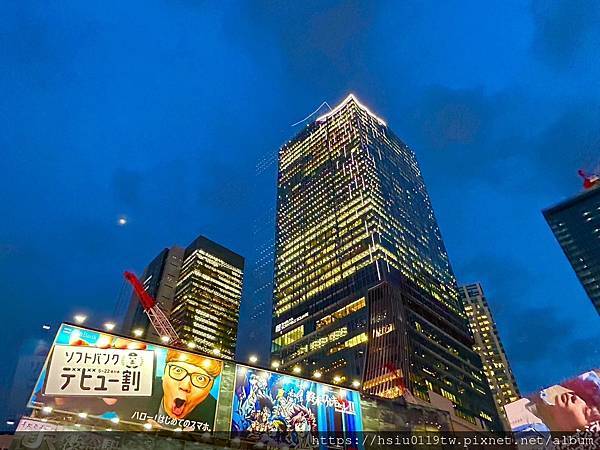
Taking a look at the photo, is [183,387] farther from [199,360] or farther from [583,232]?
[583,232]

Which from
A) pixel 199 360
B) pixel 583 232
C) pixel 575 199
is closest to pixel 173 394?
pixel 199 360

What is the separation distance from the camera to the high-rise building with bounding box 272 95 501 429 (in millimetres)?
101312

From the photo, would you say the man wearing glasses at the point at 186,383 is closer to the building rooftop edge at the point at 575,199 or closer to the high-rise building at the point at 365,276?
the high-rise building at the point at 365,276

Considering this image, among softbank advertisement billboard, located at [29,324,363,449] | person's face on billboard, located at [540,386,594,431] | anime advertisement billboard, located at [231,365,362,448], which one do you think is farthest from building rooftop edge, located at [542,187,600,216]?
softbank advertisement billboard, located at [29,324,363,449]

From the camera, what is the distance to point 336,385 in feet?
81.4

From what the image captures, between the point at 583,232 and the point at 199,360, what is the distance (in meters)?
205

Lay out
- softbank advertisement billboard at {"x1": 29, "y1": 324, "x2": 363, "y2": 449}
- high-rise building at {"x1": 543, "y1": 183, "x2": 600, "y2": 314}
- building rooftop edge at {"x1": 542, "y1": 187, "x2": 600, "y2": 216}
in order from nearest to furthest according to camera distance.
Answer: softbank advertisement billboard at {"x1": 29, "y1": 324, "x2": 363, "y2": 449}
high-rise building at {"x1": 543, "y1": 183, "x2": 600, "y2": 314}
building rooftop edge at {"x1": 542, "y1": 187, "x2": 600, "y2": 216}

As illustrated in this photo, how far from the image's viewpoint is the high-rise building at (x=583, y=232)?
176750 millimetres

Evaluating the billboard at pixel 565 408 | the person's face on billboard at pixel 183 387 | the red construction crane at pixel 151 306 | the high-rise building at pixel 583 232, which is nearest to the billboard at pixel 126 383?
the person's face on billboard at pixel 183 387

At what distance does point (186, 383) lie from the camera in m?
20.7

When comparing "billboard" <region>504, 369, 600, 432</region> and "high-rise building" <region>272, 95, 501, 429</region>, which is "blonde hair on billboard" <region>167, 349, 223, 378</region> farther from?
"high-rise building" <region>272, 95, 501, 429</region>

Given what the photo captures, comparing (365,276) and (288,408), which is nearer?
(288,408)

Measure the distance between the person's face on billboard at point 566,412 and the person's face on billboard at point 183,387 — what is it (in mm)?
21386

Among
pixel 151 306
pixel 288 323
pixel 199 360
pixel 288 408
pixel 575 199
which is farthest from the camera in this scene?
pixel 575 199
